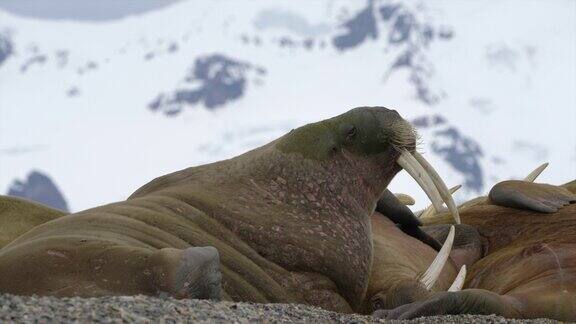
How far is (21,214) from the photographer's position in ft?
29.3

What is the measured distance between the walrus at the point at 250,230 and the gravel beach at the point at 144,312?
0.46 metres

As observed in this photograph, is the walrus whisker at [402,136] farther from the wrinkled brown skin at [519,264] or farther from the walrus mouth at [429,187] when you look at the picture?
the wrinkled brown skin at [519,264]

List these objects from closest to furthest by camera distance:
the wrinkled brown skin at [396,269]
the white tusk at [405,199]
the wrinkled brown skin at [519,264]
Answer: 1. the wrinkled brown skin at [519,264]
2. the wrinkled brown skin at [396,269]
3. the white tusk at [405,199]

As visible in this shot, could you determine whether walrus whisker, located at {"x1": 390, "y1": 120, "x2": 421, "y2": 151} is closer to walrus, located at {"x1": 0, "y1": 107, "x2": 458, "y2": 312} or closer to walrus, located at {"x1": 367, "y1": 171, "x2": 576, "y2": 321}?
walrus, located at {"x1": 0, "y1": 107, "x2": 458, "y2": 312}

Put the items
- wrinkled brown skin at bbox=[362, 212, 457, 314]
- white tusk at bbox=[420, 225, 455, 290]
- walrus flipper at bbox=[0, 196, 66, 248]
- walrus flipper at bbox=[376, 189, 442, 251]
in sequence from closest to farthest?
wrinkled brown skin at bbox=[362, 212, 457, 314] < white tusk at bbox=[420, 225, 455, 290] < walrus flipper at bbox=[0, 196, 66, 248] < walrus flipper at bbox=[376, 189, 442, 251]

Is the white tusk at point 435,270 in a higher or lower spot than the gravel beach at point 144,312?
higher

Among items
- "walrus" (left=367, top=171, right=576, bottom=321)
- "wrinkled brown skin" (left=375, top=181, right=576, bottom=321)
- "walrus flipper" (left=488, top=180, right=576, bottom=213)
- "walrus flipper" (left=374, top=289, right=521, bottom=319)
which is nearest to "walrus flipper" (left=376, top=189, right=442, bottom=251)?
"walrus" (left=367, top=171, right=576, bottom=321)

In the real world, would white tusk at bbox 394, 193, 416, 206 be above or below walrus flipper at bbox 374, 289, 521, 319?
above

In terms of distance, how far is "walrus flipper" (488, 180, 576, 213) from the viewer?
9344 mm

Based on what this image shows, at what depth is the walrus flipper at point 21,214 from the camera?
8773 mm

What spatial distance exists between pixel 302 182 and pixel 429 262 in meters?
1.94

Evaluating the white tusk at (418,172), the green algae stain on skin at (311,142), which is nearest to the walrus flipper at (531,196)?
the white tusk at (418,172)

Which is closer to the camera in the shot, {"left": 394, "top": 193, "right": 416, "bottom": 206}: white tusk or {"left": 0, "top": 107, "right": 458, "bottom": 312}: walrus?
{"left": 0, "top": 107, "right": 458, "bottom": 312}: walrus

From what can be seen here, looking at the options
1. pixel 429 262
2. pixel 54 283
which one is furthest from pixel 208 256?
pixel 429 262
